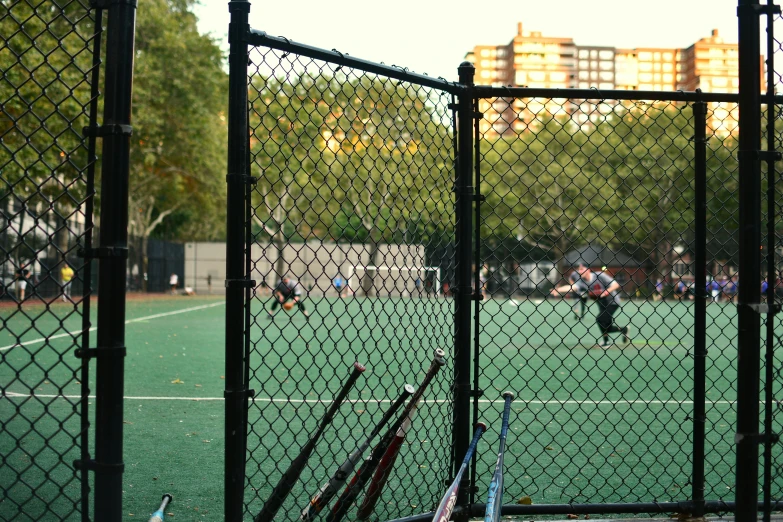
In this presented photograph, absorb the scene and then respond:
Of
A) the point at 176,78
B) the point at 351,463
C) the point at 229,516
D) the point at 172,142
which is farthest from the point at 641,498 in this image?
the point at 172,142

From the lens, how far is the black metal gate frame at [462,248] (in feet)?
9.48

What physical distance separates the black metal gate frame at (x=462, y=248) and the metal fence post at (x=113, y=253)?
1.70ft

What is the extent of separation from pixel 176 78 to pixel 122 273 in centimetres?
2964

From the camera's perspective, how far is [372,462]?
368 centimetres

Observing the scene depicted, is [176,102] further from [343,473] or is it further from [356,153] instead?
[343,473]

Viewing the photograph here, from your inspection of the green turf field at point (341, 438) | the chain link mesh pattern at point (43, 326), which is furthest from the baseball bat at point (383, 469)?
the chain link mesh pattern at point (43, 326)

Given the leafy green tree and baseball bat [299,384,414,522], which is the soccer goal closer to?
the leafy green tree

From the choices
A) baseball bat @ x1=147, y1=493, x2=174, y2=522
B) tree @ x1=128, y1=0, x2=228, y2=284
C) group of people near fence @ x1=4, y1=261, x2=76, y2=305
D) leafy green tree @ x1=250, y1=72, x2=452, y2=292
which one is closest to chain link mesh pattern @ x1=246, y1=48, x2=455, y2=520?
leafy green tree @ x1=250, y1=72, x2=452, y2=292

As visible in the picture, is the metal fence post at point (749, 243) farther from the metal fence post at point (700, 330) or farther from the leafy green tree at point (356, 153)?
the metal fence post at point (700, 330)

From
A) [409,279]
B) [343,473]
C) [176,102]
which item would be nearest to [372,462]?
[343,473]

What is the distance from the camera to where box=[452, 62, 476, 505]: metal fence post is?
3.63 m

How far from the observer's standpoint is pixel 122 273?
8.05ft

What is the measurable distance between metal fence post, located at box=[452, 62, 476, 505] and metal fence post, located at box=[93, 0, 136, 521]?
1679 millimetres

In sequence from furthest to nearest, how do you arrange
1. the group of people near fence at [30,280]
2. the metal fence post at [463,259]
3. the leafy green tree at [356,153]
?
the metal fence post at [463,259] → the leafy green tree at [356,153] → the group of people near fence at [30,280]
